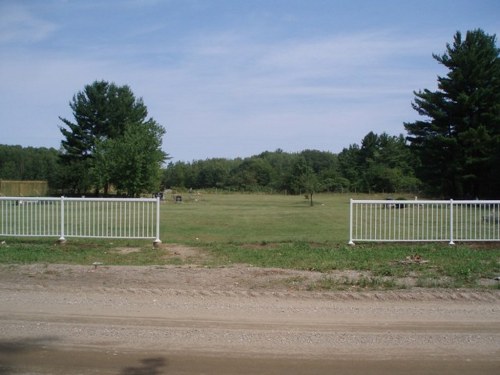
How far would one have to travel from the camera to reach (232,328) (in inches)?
230

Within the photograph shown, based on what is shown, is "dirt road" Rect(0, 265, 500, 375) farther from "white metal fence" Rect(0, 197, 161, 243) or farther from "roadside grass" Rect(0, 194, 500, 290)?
"white metal fence" Rect(0, 197, 161, 243)

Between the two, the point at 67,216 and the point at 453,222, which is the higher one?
the point at 67,216

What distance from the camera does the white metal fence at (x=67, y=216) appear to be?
13.4 metres

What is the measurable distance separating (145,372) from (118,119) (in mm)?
63850

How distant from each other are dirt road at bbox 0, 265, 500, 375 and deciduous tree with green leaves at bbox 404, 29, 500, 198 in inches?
1566

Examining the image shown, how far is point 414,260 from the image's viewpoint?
413 inches

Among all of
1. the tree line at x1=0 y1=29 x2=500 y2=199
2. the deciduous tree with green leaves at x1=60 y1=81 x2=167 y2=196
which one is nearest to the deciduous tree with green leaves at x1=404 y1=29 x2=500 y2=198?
the tree line at x1=0 y1=29 x2=500 y2=199

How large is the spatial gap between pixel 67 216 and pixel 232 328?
9208mm

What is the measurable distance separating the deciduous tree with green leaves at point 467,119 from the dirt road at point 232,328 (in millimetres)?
39784

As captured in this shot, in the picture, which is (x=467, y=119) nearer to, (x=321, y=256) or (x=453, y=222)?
(x=453, y=222)

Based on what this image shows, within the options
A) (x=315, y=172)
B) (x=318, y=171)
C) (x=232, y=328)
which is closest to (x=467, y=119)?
(x=232, y=328)

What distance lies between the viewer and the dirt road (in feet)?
15.4

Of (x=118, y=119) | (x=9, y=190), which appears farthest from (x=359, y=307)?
(x=118, y=119)

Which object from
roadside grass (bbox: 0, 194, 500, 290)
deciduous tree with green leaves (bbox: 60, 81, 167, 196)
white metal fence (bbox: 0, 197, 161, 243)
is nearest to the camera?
roadside grass (bbox: 0, 194, 500, 290)
